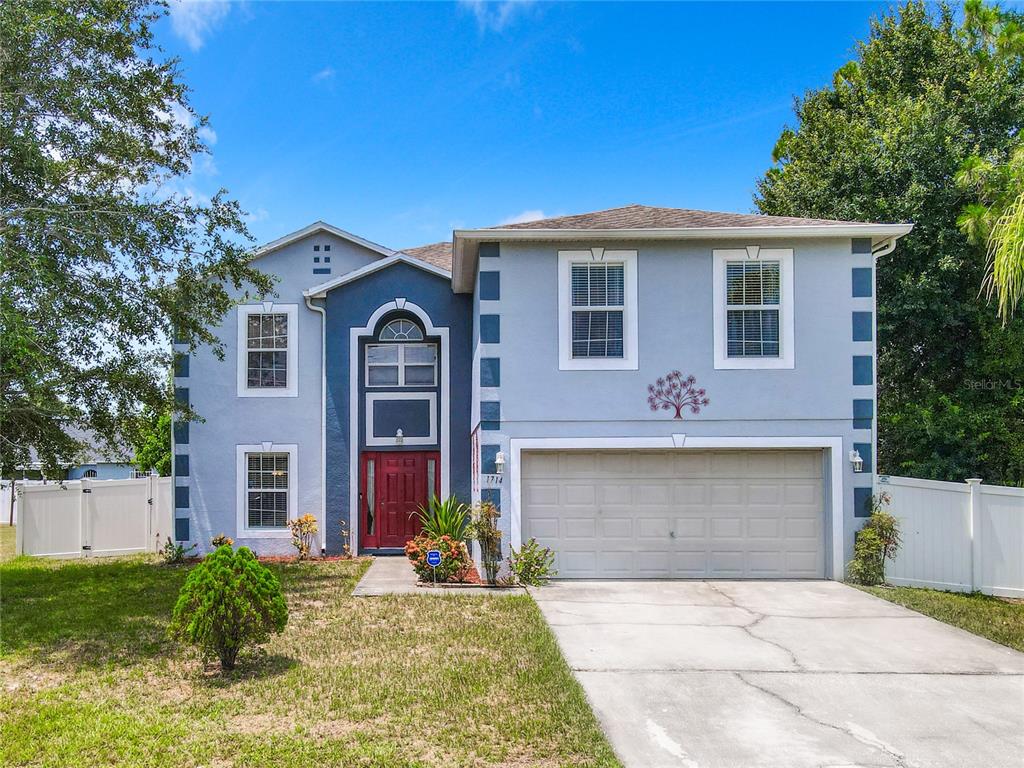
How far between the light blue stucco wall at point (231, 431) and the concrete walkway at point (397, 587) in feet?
9.33

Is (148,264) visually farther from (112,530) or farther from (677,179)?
(677,179)

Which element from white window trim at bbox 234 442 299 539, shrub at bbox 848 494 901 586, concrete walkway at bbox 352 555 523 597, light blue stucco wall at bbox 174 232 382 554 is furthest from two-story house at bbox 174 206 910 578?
white window trim at bbox 234 442 299 539

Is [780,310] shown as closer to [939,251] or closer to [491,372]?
[491,372]

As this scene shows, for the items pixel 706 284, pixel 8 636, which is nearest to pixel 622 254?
pixel 706 284

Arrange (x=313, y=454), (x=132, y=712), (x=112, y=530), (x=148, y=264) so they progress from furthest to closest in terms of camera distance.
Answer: (x=112, y=530)
(x=313, y=454)
(x=148, y=264)
(x=132, y=712)

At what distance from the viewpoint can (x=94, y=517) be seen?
16.1 metres

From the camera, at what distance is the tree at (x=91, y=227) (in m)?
10.5

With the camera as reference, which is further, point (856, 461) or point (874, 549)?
point (856, 461)

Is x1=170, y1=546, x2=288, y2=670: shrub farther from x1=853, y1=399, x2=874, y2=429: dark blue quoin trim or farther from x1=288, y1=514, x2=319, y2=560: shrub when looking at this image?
x1=853, y1=399, x2=874, y2=429: dark blue quoin trim

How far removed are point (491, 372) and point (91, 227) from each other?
6.07 m

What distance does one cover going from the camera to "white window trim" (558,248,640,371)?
1205cm

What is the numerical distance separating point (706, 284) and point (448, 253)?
7.60 m

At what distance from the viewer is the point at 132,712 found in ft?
20.2

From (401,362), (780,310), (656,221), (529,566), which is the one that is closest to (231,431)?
(401,362)
